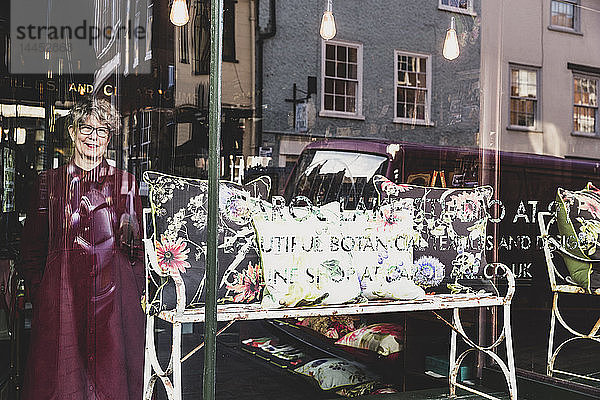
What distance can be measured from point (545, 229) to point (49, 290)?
8.98 ft

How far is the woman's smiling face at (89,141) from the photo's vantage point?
10.8 feet

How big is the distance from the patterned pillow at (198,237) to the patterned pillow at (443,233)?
79cm

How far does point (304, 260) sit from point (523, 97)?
1.89 m

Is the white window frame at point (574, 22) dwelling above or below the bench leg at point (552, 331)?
above

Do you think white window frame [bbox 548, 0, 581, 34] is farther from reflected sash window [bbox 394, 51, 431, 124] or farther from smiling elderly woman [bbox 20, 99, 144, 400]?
smiling elderly woman [bbox 20, 99, 144, 400]

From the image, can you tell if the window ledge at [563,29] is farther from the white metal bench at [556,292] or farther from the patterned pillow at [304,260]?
the patterned pillow at [304,260]

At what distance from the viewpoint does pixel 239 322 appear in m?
3.55

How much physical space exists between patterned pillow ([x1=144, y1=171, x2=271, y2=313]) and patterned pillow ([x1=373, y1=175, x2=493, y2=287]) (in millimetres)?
791

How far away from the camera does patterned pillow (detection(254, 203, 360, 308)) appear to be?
343 cm

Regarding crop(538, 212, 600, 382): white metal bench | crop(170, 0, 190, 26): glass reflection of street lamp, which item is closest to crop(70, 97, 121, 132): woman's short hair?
crop(170, 0, 190, 26): glass reflection of street lamp

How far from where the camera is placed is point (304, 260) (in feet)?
11.5

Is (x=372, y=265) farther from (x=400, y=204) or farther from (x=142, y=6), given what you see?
(x=142, y=6)

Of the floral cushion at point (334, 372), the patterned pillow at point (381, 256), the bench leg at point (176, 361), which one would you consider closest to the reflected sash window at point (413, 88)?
the patterned pillow at point (381, 256)

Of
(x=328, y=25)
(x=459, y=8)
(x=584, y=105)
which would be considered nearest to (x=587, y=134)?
(x=584, y=105)
